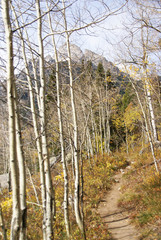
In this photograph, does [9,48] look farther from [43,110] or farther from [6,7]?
[43,110]

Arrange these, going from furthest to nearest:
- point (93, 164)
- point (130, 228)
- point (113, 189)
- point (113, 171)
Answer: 1. point (93, 164)
2. point (113, 171)
3. point (113, 189)
4. point (130, 228)

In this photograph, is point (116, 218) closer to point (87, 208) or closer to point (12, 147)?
point (87, 208)

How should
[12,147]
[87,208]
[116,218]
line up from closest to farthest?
[12,147]
[116,218]
[87,208]

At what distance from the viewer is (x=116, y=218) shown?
589cm

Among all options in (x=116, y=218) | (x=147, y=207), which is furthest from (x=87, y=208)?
(x=147, y=207)

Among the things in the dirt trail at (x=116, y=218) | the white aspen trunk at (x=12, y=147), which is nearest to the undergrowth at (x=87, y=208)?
the dirt trail at (x=116, y=218)

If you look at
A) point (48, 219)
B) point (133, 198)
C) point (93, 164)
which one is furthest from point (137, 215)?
point (93, 164)

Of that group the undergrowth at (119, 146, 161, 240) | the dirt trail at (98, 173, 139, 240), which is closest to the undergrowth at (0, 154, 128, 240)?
the dirt trail at (98, 173, 139, 240)

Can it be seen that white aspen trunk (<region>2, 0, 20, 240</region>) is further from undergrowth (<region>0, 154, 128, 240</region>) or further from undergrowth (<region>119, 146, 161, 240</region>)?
undergrowth (<region>119, 146, 161, 240</region>)

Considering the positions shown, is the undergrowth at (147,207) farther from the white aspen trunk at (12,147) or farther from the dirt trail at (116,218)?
the white aspen trunk at (12,147)

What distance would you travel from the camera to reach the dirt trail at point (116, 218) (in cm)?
480

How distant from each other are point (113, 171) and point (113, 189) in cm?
255

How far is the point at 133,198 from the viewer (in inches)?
254

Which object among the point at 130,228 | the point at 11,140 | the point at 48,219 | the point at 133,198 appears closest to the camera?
the point at 11,140
